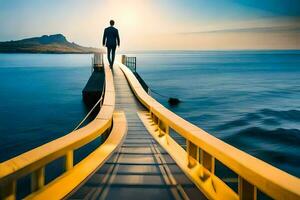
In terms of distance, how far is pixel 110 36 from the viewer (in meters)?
16.7

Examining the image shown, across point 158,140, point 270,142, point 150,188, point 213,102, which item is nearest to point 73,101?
point 213,102

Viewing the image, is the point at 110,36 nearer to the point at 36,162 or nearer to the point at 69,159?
the point at 69,159

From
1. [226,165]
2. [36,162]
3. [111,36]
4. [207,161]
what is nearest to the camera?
[36,162]

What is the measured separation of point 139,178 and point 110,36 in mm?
13902

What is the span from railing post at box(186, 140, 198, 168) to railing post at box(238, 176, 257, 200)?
142 centimetres

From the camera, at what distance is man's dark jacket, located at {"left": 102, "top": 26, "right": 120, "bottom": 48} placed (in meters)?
16.7

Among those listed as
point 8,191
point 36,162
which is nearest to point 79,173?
point 36,162

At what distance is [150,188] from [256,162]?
4.49 ft

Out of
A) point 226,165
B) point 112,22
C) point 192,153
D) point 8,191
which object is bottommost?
point 192,153

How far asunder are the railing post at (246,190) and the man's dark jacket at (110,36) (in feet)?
49.3

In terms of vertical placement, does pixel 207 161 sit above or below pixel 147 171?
above

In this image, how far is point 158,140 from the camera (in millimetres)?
5832

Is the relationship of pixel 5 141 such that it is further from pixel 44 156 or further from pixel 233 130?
pixel 44 156

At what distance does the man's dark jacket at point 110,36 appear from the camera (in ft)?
54.7
